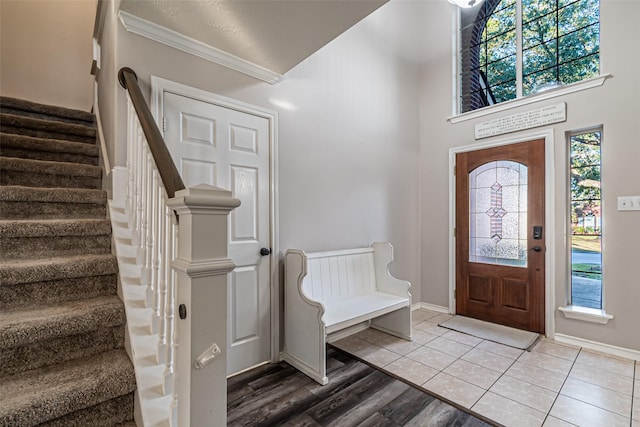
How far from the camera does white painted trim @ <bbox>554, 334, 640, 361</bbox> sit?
246 centimetres

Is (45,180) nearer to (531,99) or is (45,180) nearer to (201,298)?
(201,298)

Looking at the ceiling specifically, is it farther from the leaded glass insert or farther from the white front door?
the leaded glass insert

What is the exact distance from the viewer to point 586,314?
8.75 ft

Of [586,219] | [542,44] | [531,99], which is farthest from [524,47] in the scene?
[586,219]

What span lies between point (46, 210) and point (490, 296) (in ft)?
13.0

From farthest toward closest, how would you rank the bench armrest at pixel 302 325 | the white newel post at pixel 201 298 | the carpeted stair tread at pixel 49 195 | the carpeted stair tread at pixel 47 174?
the bench armrest at pixel 302 325
the carpeted stair tread at pixel 47 174
the carpeted stair tread at pixel 49 195
the white newel post at pixel 201 298

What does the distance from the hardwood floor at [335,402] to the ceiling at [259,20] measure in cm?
235

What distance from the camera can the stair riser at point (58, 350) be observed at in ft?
3.71

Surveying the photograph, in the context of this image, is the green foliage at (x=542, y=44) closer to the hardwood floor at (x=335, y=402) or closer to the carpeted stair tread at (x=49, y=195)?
the hardwood floor at (x=335, y=402)

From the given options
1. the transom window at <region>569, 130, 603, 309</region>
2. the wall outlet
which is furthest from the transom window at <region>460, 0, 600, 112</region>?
the wall outlet

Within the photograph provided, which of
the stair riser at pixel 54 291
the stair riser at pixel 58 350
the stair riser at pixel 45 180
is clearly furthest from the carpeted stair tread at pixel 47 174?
the stair riser at pixel 58 350

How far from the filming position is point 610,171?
2596 millimetres

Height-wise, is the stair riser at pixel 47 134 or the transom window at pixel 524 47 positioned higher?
the transom window at pixel 524 47

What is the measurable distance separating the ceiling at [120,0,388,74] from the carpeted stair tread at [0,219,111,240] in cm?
126
